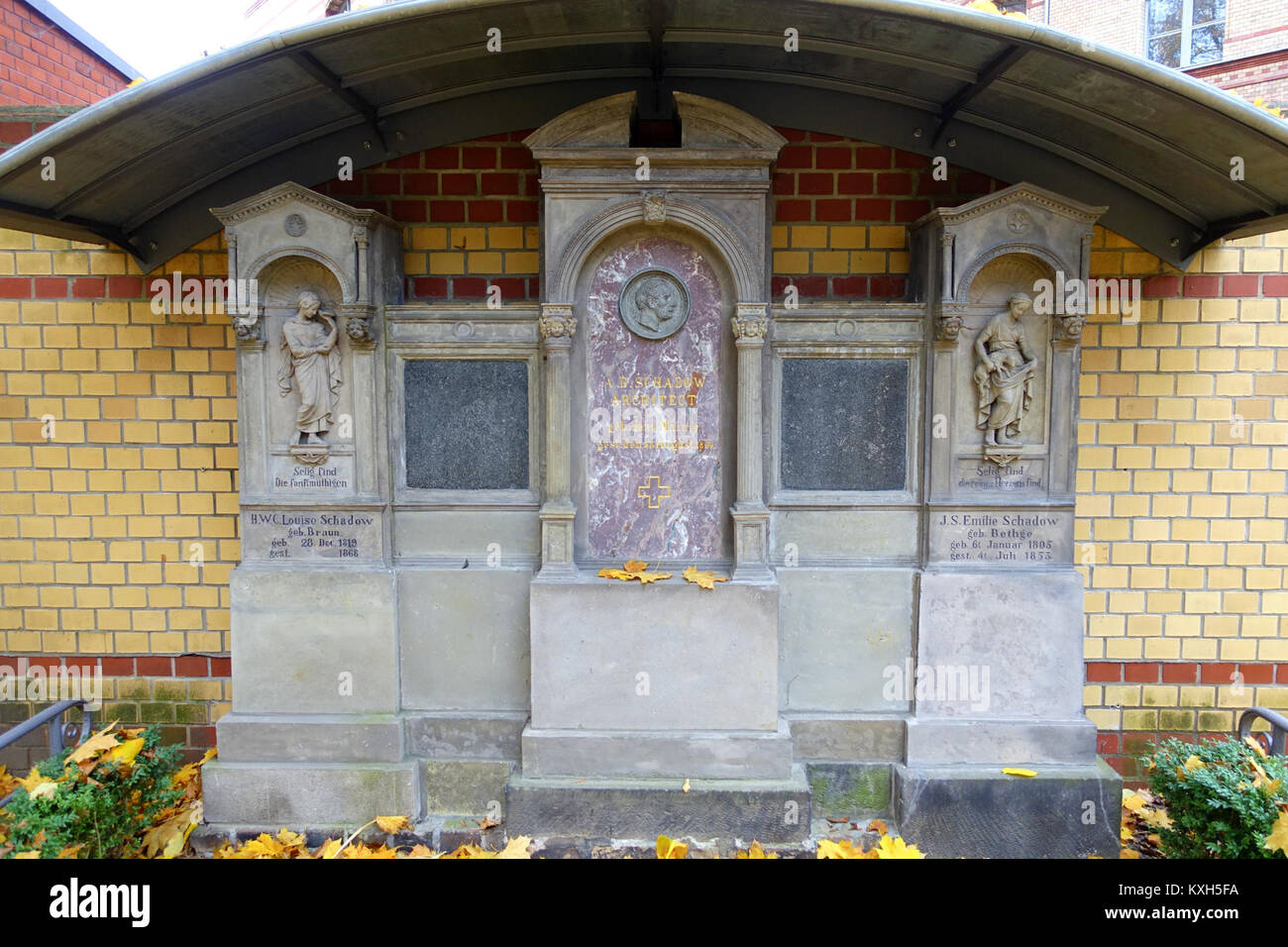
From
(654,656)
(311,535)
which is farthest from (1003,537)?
(311,535)

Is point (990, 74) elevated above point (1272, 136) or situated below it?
above

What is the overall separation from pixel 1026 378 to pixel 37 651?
692 centimetres

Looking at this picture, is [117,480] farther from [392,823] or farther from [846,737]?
[846,737]

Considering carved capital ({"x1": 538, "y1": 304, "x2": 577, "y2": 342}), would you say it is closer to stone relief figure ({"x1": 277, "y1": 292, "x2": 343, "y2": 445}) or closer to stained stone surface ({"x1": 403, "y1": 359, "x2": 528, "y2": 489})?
stained stone surface ({"x1": 403, "y1": 359, "x2": 528, "y2": 489})

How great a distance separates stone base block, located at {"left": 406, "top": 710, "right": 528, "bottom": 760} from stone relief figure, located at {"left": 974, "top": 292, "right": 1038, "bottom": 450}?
3436mm

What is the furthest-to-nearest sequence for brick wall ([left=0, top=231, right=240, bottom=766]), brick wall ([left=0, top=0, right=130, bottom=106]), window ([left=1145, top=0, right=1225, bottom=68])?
window ([left=1145, top=0, right=1225, bottom=68])
brick wall ([left=0, top=0, right=130, bottom=106])
brick wall ([left=0, top=231, right=240, bottom=766])

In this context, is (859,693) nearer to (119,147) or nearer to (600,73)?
(600,73)

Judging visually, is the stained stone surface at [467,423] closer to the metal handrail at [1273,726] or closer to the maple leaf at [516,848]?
the maple leaf at [516,848]

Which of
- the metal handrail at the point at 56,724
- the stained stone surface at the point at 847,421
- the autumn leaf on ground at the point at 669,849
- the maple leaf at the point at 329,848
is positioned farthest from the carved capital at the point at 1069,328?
the metal handrail at the point at 56,724

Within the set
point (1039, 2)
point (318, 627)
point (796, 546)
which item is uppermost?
point (1039, 2)

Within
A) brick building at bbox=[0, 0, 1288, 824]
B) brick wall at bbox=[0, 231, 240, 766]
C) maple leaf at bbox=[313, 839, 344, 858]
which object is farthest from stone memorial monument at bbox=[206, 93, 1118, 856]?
brick wall at bbox=[0, 231, 240, 766]

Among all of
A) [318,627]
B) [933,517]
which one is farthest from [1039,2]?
[318,627]

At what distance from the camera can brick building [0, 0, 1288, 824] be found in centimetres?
509

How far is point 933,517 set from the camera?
475cm
